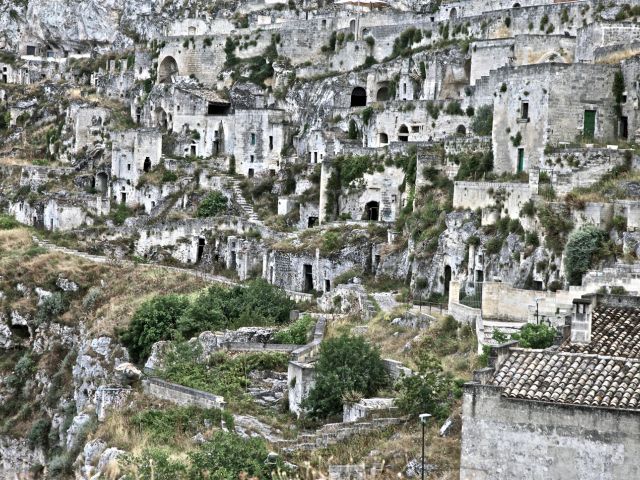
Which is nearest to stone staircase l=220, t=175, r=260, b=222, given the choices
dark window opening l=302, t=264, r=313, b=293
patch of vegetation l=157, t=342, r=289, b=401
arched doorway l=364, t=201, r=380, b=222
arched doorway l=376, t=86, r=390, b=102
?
arched doorway l=364, t=201, r=380, b=222

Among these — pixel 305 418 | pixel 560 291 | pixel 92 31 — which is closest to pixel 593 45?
pixel 560 291

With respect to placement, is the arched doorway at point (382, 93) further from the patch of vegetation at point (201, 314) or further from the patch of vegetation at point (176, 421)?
the patch of vegetation at point (176, 421)

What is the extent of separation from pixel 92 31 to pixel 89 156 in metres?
26.1

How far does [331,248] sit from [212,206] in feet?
42.6

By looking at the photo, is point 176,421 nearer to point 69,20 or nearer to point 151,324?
point 151,324

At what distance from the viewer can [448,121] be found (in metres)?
61.3

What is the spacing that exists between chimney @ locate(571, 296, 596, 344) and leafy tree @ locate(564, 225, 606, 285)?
9805mm

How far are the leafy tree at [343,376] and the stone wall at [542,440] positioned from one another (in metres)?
9.83

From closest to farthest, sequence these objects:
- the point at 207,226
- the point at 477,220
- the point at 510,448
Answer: the point at 510,448, the point at 477,220, the point at 207,226

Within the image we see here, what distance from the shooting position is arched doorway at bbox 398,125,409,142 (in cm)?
6306

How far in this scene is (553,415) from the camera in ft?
92.3

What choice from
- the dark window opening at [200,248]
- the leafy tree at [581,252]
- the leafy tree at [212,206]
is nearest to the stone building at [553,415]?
the leafy tree at [581,252]

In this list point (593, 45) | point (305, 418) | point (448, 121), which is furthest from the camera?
point (448, 121)

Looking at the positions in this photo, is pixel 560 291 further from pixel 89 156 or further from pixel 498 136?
pixel 89 156
